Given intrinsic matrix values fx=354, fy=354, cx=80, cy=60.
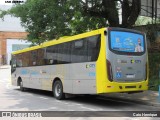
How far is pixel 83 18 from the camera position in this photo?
76.2 ft

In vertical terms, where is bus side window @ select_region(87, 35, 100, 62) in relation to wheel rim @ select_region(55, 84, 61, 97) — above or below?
above

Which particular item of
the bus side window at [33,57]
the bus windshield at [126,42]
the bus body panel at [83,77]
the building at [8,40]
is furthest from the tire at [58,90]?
the building at [8,40]

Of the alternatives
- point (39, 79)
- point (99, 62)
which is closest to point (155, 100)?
point (99, 62)

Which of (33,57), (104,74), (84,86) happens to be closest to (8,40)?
(33,57)

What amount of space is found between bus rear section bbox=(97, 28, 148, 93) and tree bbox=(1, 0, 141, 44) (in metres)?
4.70

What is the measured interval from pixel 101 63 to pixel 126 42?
145cm

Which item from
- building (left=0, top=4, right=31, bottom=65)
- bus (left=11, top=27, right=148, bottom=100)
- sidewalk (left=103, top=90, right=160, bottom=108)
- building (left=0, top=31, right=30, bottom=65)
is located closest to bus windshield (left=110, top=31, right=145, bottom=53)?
bus (left=11, top=27, right=148, bottom=100)

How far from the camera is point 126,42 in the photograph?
14414 mm

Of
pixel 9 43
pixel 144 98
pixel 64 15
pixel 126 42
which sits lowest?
pixel 144 98

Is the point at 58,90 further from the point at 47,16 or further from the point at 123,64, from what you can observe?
the point at 47,16

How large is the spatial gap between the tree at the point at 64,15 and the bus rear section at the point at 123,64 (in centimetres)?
470

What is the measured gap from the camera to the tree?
1878cm

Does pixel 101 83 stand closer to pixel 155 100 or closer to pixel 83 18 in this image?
pixel 155 100

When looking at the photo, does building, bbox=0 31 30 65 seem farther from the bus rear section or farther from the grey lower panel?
the bus rear section
